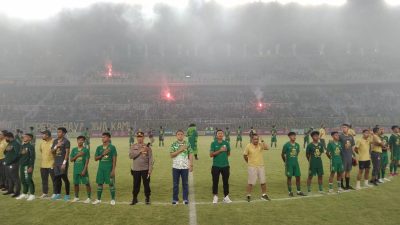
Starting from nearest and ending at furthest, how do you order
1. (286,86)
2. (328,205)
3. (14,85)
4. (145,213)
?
(145,213) → (328,205) → (14,85) → (286,86)

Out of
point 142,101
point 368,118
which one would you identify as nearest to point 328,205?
point 368,118

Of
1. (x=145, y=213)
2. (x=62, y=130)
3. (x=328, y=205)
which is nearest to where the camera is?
(x=145, y=213)

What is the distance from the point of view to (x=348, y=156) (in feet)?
40.7

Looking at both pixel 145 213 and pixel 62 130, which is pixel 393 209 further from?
pixel 62 130

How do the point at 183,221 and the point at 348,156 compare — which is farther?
the point at 348,156

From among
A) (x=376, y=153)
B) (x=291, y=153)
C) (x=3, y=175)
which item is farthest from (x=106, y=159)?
(x=376, y=153)

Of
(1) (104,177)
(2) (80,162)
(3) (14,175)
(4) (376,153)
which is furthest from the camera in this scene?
(4) (376,153)

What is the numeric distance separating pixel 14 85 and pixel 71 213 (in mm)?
79755

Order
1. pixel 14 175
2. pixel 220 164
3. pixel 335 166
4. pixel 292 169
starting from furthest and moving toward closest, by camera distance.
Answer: pixel 335 166
pixel 14 175
pixel 292 169
pixel 220 164

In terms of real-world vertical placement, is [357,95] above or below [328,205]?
above

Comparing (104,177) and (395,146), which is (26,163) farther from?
(395,146)

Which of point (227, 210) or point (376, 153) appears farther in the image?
point (376, 153)

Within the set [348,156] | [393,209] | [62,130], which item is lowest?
[393,209]

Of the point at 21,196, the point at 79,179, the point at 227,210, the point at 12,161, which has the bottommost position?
the point at 227,210
